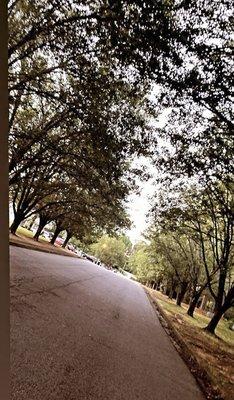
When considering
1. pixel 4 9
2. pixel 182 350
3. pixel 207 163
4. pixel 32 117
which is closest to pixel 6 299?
pixel 4 9

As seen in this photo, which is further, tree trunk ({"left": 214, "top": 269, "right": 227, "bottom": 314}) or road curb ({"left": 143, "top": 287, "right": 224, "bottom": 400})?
tree trunk ({"left": 214, "top": 269, "right": 227, "bottom": 314})

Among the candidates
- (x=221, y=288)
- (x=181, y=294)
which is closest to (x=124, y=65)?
(x=221, y=288)

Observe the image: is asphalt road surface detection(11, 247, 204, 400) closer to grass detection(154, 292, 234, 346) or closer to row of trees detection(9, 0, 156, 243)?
row of trees detection(9, 0, 156, 243)

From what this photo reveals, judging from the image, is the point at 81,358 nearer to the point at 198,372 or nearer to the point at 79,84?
the point at 198,372

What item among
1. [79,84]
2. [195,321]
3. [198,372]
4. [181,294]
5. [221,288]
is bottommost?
[198,372]

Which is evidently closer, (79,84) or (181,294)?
(79,84)

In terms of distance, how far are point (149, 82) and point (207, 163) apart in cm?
433

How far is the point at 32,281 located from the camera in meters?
10.5

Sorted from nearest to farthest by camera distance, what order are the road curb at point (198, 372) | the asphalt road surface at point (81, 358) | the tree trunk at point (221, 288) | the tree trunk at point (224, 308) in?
the asphalt road surface at point (81, 358), the road curb at point (198, 372), the tree trunk at point (221, 288), the tree trunk at point (224, 308)

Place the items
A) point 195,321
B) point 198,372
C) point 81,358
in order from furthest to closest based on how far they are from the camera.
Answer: point 195,321 < point 198,372 < point 81,358

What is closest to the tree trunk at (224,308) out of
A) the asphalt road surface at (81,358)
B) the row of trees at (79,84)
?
the row of trees at (79,84)

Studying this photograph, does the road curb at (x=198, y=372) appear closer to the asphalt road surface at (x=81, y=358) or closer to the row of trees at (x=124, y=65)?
the asphalt road surface at (x=81, y=358)

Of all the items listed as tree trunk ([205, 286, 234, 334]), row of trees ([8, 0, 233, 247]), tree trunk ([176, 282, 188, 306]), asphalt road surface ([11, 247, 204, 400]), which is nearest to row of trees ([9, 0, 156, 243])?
row of trees ([8, 0, 233, 247])

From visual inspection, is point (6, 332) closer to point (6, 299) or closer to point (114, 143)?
point (6, 299)
